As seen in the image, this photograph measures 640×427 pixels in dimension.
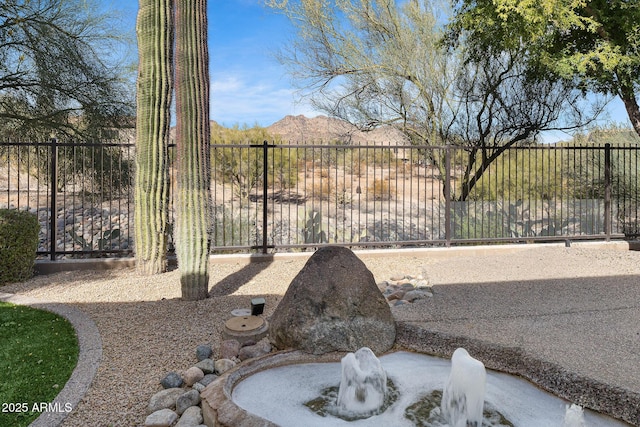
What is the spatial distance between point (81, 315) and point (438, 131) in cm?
976

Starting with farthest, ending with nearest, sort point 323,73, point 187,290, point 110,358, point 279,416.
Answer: point 323,73
point 187,290
point 110,358
point 279,416

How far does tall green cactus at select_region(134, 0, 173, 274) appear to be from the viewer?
5.79 m

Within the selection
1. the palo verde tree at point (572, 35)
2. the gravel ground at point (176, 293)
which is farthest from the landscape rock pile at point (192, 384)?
the palo verde tree at point (572, 35)

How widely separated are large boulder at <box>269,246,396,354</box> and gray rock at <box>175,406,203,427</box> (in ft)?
3.07

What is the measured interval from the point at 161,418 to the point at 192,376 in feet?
1.71

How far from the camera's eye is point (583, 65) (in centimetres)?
830

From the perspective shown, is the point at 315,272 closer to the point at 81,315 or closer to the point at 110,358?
the point at 110,358

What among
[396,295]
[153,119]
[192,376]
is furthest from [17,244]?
[396,295]

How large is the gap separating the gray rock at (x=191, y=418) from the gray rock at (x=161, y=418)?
0.22ft

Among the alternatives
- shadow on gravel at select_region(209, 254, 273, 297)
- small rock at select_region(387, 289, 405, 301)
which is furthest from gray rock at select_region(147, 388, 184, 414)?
small rock at select_region(387, 289, 405, 301)

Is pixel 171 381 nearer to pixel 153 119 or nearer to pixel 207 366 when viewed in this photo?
pixel 207 366

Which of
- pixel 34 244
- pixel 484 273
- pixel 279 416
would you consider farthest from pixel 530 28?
pixel 34 244

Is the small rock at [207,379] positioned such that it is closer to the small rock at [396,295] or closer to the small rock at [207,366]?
the small rock at [207,366]

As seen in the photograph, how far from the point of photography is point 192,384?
3111 millimetres
